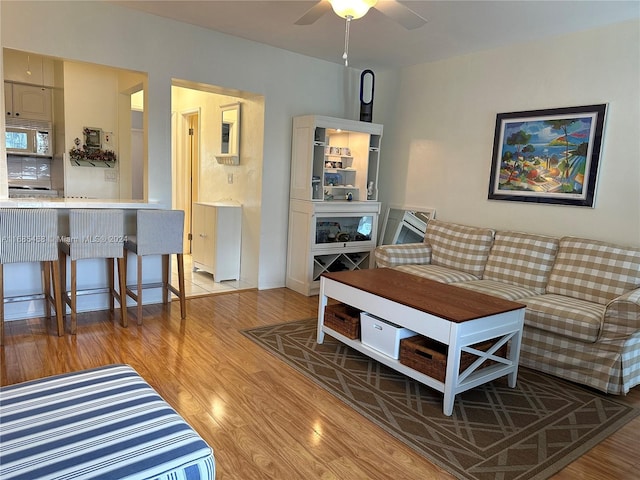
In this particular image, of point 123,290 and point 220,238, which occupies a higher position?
point 220,238

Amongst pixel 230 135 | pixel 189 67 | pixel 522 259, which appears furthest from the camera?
pixel 230 135

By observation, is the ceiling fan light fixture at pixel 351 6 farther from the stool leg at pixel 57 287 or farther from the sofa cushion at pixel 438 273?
the stool leg at pixel 57 287

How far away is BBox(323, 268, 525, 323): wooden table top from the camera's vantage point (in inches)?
94.2

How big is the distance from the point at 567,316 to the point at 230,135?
3743 millimetres

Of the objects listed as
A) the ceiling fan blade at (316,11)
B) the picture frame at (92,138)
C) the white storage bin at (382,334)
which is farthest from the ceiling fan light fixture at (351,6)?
the picture frame at (92,138)

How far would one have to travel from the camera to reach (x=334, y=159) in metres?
4.76

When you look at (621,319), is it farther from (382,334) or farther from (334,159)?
(334,159)

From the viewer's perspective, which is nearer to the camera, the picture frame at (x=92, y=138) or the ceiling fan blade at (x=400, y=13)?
the ceiling fan blade at (x=400, y=13)

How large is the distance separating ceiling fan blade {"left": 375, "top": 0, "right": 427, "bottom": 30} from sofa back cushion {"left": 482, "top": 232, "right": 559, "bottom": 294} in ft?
6.64

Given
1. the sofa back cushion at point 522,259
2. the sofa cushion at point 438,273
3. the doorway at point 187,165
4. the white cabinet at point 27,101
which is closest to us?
the sofa back cushion at point 522,259

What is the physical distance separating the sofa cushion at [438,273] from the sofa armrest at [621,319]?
115 centimetres

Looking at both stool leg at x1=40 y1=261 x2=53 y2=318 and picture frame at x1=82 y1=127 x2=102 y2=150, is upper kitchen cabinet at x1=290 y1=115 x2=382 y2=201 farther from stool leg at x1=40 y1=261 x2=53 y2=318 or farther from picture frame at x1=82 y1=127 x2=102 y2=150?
stool leg at x1=40 y1=261 x2=53 y2=318

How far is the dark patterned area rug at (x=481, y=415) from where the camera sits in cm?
200

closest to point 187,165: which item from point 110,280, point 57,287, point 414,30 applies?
point 110,280
